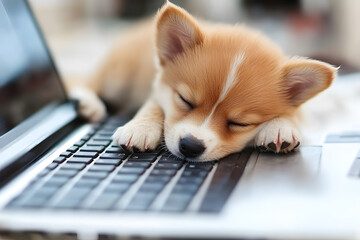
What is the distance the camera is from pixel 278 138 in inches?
39.2

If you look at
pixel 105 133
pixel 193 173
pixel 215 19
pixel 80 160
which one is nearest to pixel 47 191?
pixel 80 160

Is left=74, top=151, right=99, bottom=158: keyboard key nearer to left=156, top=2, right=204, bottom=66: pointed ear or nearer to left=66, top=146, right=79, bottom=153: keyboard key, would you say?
left=66, top=146, right=79, bottom=153: keyboard key

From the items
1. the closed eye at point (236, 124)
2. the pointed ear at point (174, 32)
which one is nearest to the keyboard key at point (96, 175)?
the closed eye at point (236, 124)

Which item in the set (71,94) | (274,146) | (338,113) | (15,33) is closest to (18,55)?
(15,33)

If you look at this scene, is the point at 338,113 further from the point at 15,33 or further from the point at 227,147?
the point at 15,33

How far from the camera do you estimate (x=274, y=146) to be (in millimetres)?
989

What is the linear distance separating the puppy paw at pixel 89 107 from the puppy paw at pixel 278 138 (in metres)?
0.47

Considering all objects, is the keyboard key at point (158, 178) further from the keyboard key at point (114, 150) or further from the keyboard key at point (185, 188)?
the keyboard key at point (114, 150)

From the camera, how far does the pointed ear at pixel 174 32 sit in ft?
3.61

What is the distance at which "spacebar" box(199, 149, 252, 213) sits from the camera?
0.71 meters

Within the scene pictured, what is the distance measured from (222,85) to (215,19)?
78.6 inches

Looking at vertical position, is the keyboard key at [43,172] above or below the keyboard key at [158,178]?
above

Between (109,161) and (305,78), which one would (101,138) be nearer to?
(109,161)

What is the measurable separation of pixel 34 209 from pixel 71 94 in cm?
78
